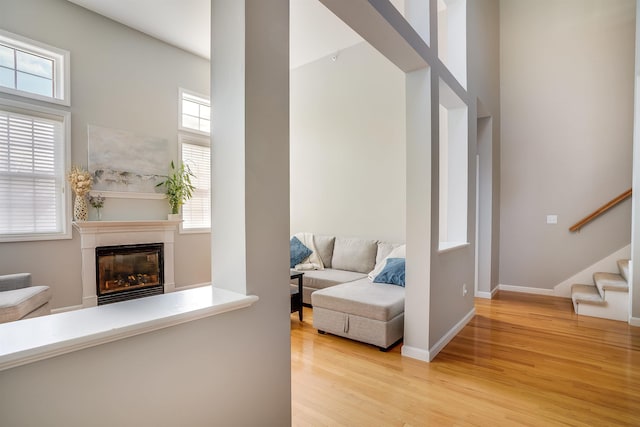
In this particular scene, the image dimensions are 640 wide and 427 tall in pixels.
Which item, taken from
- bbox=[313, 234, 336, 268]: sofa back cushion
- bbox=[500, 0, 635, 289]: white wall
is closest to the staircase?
bbox=[500, 0, 635, 289]: white wall

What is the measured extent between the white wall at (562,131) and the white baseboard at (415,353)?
3064 millimetres

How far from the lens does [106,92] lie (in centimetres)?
418

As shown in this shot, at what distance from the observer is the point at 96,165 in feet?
13.5

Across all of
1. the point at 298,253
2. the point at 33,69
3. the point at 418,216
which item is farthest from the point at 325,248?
the point at 33,69

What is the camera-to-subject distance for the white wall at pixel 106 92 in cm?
362

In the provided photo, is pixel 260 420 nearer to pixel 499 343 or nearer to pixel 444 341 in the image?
pixel 444 341

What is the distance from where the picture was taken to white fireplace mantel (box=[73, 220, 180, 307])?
3.94 metres

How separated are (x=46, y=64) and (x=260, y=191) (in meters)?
4.18

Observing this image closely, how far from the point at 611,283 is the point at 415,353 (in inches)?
107

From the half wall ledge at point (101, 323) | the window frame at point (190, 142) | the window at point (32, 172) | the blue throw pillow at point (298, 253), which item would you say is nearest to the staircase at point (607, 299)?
the blue throw pillow at point (298, 253)

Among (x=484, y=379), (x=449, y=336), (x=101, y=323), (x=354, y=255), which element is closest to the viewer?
(x=101, y=323)

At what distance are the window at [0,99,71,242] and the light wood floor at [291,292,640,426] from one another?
3.16 metres

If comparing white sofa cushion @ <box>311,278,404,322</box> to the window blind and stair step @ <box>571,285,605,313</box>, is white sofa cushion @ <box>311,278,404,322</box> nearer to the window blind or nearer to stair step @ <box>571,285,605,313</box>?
stair step @ <box>571,285,605,313</box>

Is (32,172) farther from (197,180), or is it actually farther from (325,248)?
(325,248)
